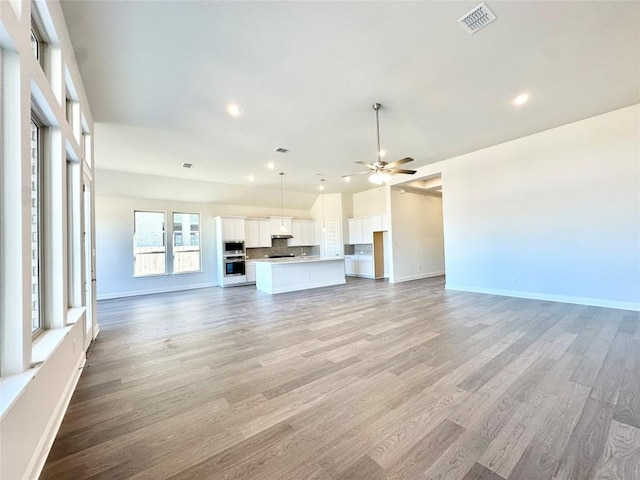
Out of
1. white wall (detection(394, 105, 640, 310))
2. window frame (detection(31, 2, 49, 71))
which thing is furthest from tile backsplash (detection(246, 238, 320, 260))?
window frame (detection(31, 2, 49, 71))

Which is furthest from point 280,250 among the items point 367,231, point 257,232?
point 367,231

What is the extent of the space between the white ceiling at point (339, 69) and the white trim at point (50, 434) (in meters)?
3.28

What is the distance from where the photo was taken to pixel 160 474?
4.72 ft

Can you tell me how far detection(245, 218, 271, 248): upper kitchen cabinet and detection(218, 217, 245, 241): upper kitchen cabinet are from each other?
0.31 m

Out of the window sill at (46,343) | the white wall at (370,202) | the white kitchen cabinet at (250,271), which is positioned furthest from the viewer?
the white wall at (370,202)

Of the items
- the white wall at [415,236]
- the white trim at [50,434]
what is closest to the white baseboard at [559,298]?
the white wall at [415,236]

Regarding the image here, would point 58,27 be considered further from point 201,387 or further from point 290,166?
point 290,166

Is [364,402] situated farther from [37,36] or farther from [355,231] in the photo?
[355,231]

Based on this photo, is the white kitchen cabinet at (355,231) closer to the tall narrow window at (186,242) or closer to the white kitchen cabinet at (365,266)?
the white kitchen cabinet at (365,266)

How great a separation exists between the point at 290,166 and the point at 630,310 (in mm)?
7093

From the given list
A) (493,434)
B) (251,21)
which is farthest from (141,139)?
(493,434)

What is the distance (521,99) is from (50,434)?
6252 mm

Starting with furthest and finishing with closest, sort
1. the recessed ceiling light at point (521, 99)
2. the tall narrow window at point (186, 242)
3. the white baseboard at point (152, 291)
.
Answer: the tall narrow window at point (186, 242) < the white baseboard at point (152, 291) < the recessed ceiling light at point (521, 99)

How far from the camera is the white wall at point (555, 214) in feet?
14.1
